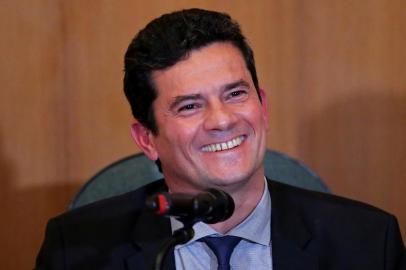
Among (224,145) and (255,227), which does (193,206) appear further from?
(255,227)

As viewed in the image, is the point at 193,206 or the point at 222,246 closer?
the point at 193,206

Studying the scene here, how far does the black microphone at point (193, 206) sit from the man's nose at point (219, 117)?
371 millimetres

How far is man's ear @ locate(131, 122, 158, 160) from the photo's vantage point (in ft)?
5.51

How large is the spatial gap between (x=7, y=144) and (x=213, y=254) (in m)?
1.05

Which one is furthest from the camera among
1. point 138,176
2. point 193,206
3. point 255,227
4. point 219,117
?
point 138,176

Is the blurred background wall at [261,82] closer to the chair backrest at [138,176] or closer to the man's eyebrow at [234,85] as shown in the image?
the chair backrest at [138,176]

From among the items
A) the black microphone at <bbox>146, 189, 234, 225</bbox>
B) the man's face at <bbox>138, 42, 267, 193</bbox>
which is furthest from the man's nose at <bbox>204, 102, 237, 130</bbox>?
the black microphone at <bbox>146, 189, 234, 225</bbox>

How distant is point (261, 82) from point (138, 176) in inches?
27.4

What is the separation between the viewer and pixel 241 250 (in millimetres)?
1579

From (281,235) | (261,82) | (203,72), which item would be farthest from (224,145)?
(261,82)

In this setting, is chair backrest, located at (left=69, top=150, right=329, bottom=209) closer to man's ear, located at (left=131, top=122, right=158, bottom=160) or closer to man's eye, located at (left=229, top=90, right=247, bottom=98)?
man's ear, located at (left=131, top=122, right=158, bottom=160)

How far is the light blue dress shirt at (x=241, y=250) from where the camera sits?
156cm

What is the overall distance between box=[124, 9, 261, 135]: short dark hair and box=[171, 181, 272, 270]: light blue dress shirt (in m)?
0.28

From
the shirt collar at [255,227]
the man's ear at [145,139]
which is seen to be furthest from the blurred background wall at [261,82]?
the shirt collar at [255,227]
